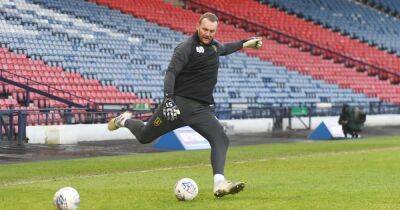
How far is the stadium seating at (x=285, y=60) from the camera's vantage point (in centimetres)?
3944

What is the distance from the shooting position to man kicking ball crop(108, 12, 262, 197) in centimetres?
978

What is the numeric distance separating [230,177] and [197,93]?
342 centimetres

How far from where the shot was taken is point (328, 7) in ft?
176

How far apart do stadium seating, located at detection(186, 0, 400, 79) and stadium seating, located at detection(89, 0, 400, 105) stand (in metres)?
1.95

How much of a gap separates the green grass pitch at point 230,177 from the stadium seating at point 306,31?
87.2ft

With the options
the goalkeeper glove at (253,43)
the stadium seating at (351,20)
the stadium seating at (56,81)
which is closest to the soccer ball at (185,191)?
the goalkeeper glove at (253,43)

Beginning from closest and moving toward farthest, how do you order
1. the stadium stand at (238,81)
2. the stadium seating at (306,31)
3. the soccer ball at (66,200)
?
the soccer ball at (66,200)
the stadium stand at (238,81)
the stadium seating at (306,31)

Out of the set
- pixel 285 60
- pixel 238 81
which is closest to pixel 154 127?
pixel 238 81

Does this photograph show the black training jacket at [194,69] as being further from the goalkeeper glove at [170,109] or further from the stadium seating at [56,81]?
the stadium seating at [56,81]

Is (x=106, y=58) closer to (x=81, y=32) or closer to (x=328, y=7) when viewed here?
(x=81, y=32)

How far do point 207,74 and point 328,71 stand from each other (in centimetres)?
3365

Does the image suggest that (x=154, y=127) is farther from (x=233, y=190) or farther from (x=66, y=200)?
(x=66, y=200)

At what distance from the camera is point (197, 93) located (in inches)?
400

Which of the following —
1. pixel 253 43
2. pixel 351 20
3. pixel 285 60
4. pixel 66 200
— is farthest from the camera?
pixel 351 20
